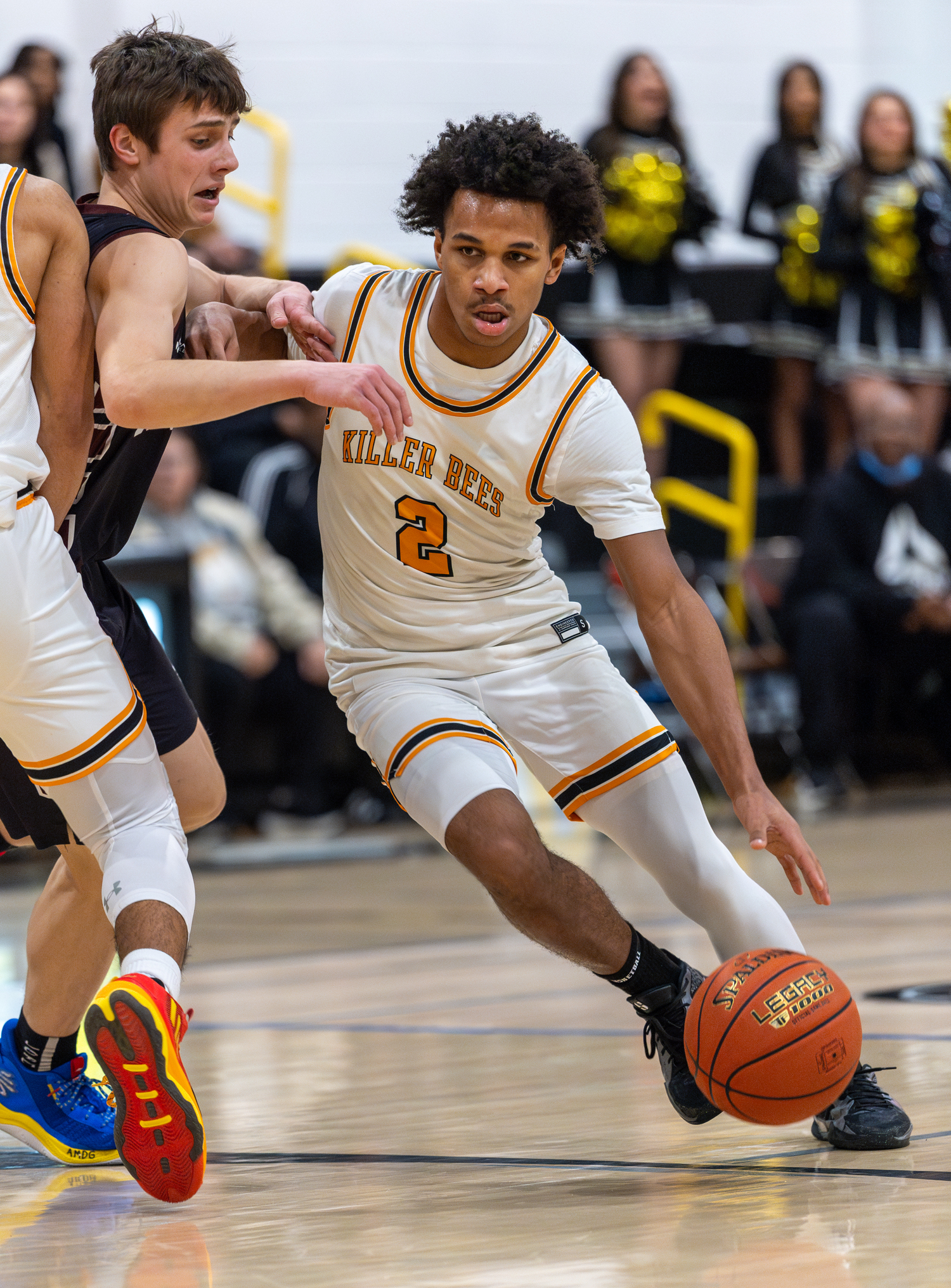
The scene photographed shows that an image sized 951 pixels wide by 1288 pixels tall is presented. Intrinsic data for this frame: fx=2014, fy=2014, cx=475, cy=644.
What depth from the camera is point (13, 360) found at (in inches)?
130

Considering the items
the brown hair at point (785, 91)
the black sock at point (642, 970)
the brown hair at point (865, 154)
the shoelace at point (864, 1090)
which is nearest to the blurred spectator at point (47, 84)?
the brown hair at point (785, 91)

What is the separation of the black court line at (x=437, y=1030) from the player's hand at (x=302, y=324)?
174 cm

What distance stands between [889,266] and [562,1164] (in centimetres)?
904

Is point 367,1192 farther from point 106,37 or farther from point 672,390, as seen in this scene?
point 106,37

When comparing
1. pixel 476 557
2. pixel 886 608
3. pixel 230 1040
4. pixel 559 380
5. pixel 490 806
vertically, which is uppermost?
pixel 559 380

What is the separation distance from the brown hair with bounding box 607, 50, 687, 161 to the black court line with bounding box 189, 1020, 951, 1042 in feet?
22.2

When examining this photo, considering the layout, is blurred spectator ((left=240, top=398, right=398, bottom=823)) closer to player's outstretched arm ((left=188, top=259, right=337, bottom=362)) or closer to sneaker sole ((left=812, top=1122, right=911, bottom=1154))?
player's outstretched arm ((left=188, top=259, right=337, bottom=362))

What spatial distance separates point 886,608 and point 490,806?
24.5ft

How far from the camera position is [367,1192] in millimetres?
3184

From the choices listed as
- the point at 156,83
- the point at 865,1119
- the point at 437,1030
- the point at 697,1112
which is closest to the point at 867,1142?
the point at 865,1119

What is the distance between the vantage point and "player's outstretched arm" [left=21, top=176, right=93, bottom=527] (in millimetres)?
3311

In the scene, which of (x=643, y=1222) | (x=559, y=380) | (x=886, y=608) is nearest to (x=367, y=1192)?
(x=643, y=1222)

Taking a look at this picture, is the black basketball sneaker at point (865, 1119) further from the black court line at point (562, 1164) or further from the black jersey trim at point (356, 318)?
the black jersey trim at point (356, 318)

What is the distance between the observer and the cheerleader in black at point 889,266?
11.4 m
